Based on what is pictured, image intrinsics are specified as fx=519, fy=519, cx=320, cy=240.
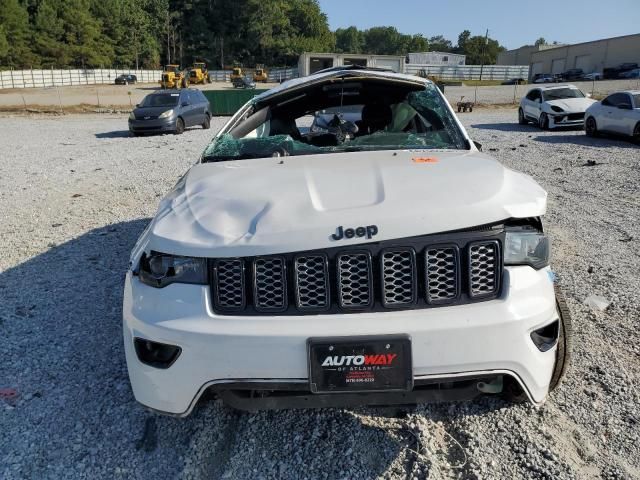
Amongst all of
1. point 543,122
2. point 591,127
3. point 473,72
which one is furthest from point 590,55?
point 591,127

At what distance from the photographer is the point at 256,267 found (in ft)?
6.97

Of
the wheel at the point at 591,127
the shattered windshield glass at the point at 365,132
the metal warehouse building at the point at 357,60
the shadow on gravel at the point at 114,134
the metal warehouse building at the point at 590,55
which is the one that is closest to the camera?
the shattered windshield glass at the point at 365,132

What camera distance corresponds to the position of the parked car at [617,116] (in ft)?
44.3

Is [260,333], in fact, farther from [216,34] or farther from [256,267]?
[216,34]

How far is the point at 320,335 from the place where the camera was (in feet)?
6.61

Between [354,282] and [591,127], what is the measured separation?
50.2ft

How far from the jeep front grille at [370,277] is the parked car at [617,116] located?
13780 millimetres

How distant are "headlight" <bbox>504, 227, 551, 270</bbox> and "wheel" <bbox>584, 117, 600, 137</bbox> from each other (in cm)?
1452

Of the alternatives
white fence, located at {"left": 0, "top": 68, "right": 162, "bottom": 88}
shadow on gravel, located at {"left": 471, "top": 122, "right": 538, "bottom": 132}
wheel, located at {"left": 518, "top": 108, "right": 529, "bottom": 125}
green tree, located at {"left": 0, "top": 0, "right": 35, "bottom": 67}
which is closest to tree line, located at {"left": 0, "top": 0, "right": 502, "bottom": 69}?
green tree, located at {"left": 0, "top": 0, "right": 35, "bottom": 67}

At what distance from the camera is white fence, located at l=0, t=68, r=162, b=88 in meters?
60.3

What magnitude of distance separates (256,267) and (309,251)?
232mm

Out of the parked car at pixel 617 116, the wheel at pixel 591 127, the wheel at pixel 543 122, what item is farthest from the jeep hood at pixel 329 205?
the wheel at pixel 543 122

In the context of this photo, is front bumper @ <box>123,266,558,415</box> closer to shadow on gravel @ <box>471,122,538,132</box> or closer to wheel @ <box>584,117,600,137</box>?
wheel @ <box>584,117,600,137</box>

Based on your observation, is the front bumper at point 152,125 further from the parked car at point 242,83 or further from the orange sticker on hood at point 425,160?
the parked car at point 242,83
